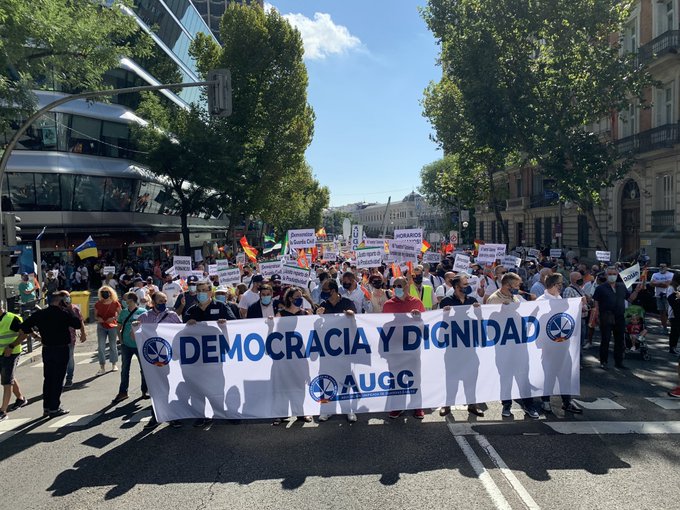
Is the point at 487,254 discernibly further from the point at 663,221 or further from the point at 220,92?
the point at 663,221

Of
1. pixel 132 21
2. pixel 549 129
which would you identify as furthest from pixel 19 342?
pixel 549 129

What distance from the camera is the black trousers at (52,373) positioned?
7.19 meters

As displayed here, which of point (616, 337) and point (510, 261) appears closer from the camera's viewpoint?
point (616, 337)

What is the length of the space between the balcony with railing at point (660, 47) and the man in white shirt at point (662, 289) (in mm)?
14414

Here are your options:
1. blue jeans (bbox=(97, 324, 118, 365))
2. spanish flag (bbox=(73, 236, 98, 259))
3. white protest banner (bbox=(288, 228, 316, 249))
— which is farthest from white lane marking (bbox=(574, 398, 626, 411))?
spanish flag (bbox=(73, 236, 98, 259))

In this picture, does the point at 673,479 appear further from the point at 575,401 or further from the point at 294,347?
the point at 294,347

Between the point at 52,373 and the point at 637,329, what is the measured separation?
10.1m

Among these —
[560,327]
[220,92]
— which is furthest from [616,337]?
[220,92]

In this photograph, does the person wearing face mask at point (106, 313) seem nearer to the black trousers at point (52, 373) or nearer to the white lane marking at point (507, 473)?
the black trousers at point (52, 373)

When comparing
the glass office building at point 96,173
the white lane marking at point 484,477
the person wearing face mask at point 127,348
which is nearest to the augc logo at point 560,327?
the white lane marking at point 484,477

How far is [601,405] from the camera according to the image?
687 centimetres

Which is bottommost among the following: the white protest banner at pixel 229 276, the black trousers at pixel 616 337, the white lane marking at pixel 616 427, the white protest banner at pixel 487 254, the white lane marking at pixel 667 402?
the white lane marking at pixel 667 402

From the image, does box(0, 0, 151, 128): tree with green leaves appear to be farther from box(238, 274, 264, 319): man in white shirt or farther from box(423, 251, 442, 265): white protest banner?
box(423, 251, 442, 265): white protest banner

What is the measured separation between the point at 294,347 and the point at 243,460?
150 cm
